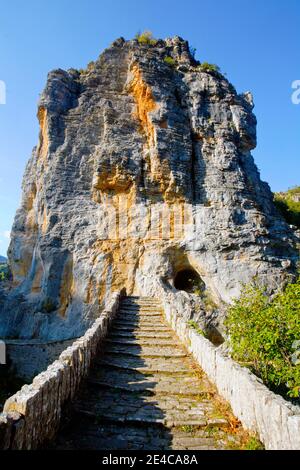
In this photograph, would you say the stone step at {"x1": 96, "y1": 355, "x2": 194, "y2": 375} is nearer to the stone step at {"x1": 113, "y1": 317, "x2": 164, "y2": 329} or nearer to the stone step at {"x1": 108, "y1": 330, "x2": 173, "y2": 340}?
the stone step at {"x1": 108, "y1": 330, "x2": 173, "y2": 340}

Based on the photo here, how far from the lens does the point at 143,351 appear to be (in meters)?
10.3

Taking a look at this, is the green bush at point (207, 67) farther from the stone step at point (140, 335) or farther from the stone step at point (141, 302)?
the stone step at point (140, 335)

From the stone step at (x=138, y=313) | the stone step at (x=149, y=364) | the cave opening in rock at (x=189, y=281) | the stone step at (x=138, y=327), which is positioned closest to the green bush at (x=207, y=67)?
the cave opening in rock at (x=189, y=281)

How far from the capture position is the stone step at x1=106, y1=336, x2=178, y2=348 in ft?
36.2

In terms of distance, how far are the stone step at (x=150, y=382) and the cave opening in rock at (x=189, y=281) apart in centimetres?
1929

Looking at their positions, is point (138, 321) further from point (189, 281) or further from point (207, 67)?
point (207, 67)

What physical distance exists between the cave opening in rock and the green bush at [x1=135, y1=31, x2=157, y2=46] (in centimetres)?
2726

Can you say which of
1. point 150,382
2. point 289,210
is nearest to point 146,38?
point 289,210

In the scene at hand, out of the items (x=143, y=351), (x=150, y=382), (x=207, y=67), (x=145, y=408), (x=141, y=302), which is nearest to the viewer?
(x=145, y=408)

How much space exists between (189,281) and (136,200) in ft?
29.0

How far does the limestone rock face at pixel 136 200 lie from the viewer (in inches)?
1042

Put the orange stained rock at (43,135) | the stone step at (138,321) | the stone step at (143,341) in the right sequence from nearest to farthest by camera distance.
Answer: the stone step at (143,341), the stone step at (138,321), the orange stained rock at (43,135)

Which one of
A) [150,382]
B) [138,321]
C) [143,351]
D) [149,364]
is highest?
[138,321]
